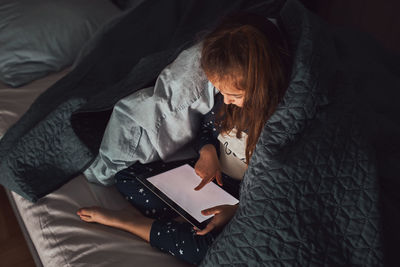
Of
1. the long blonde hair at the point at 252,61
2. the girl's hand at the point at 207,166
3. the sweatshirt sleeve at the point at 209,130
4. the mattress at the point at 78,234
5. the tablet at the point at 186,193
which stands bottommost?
the mattress at the point at 78,234

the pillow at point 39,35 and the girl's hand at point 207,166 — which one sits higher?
the pillow at point 39,35

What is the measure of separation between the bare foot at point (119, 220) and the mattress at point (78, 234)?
15 mm

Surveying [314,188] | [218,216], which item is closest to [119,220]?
[218,216]

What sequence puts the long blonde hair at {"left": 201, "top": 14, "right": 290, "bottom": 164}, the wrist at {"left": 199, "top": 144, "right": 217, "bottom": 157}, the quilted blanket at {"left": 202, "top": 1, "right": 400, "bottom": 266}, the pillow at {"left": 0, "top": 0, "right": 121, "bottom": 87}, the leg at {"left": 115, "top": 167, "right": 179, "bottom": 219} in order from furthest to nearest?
the pillow at {"left": 0, "top": 0, "right": 121, "bottom": 87}, the wrist at {"left": 199, "top": 144, "right": 217, "bottom": 157}, the leg at {"left": 115, "top": 167, "right": 179, "bottom": 219}, the long blonde hair at {"left": 201, "top": 14, "right": 290, "bottom": 164}, the quilted blanket at {"left": 202, "top": 1, "right": 400, "bottom": 266}

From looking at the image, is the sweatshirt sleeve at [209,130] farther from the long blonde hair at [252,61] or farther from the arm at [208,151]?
the long blonde hair at [252,61]

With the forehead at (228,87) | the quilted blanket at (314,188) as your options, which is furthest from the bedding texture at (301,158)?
the forehead at (228,87)

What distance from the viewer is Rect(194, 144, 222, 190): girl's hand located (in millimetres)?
939

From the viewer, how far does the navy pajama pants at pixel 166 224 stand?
0.78m

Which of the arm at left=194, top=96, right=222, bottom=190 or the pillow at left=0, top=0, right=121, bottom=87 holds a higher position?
the pillow at left=0, top=0, right=121, bottom=87

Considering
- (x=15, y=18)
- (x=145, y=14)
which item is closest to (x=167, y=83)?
(x=145, y=14)

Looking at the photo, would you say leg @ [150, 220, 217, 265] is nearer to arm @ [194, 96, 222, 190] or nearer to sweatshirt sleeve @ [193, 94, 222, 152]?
arm @ [194, 96, 222, 190]

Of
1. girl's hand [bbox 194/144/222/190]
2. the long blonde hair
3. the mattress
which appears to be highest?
the long blonde hair

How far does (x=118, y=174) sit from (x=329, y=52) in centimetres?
60

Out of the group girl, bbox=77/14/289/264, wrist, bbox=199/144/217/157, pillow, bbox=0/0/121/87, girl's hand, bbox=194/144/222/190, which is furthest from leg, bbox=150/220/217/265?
pillow, bbox=0/0/121/87
